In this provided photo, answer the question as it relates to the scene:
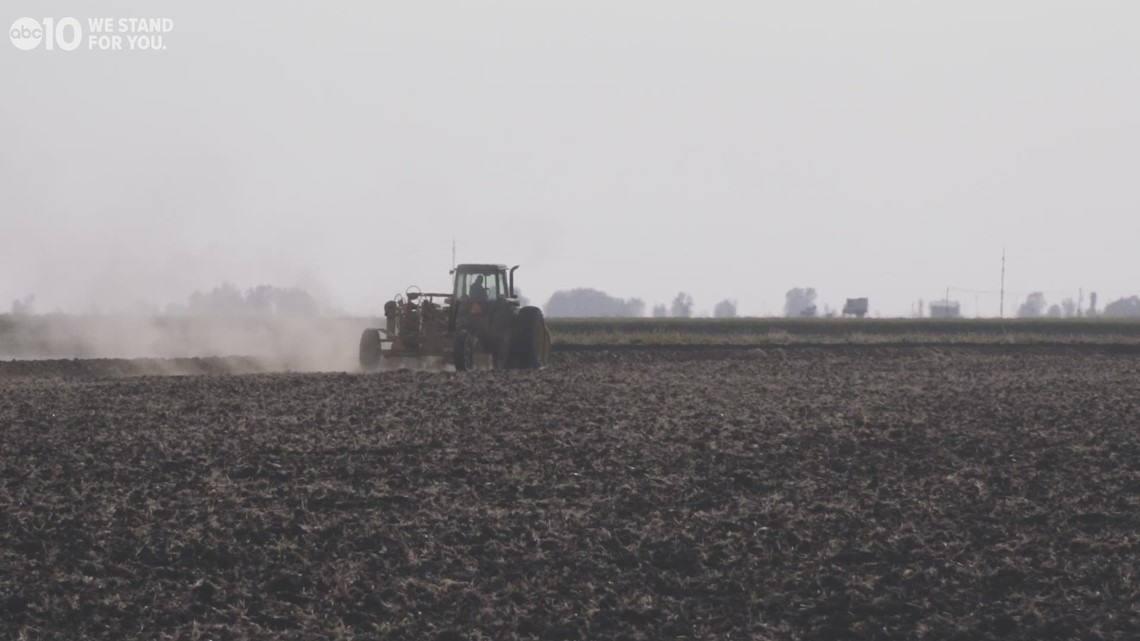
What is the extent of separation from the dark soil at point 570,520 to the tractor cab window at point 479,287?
910 cm

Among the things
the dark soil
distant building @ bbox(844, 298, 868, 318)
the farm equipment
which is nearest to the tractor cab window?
the farm equipment

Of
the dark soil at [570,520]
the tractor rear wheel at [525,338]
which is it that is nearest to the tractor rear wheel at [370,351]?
the tractor rear wheel at [525,338]

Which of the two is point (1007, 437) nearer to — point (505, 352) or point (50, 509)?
point (50, 509)

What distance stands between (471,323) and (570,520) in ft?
56.4

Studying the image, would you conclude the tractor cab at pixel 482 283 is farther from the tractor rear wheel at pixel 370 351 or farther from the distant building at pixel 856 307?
the distant building at pixel 856 307

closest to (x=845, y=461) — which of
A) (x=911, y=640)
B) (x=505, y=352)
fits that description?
(x=911, y=640)

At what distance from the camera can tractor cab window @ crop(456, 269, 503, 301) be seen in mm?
31328

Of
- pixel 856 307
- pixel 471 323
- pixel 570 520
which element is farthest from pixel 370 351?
pixel 856 307

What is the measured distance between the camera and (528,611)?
38.9 feet

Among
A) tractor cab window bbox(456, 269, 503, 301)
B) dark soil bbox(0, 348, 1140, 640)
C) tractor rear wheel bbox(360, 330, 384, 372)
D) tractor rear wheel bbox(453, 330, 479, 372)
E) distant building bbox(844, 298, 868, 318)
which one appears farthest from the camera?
distant building bbox(844, 298, 868, 318)

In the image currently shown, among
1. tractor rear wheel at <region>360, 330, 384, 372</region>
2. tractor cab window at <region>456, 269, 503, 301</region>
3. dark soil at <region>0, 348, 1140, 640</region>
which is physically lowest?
dark soil at <region>0, 348, 1140, 640</region>

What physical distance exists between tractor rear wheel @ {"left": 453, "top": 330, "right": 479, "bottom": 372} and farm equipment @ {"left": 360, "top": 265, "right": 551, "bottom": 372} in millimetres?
423

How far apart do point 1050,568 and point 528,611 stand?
14.8 ft

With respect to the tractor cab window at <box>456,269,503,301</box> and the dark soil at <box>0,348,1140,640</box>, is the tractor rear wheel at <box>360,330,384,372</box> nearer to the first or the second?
the tractor cab window at <box>456,269,503,301</box>
